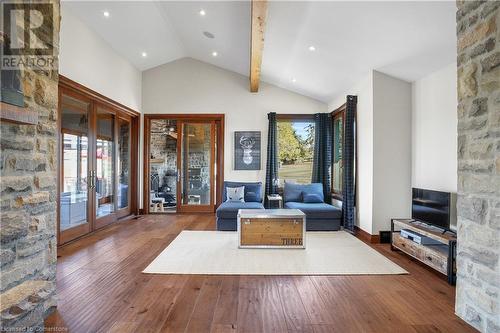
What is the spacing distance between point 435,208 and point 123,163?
574 centimetres

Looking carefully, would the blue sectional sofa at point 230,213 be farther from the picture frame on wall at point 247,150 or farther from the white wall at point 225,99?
the white wall at point 225,99

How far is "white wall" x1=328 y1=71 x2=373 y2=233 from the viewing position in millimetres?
4352

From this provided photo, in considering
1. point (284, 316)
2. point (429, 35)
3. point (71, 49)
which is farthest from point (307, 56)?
point (284, 316)

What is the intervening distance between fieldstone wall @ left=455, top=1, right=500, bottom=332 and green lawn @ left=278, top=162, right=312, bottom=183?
434 cm

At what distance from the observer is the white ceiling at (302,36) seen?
310cm

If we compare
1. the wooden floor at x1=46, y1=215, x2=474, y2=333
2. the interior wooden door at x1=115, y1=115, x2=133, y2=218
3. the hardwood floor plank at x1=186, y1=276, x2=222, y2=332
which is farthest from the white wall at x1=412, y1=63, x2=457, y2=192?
the interior wooden door at x1=115, y1=115, x2=133, y2=218

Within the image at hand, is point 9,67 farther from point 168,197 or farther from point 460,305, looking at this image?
point 168,197

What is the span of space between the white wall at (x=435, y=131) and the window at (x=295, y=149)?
2568mm

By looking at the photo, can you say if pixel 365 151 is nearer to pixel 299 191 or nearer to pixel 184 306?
pixel 299 191

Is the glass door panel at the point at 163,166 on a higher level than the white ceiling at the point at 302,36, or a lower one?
lower

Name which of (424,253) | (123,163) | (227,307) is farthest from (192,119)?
(424,253)

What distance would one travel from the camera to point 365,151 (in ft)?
15.0

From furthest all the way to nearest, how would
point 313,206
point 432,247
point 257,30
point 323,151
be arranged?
1. point 323,151
2. point 313,206
3. point 257,30
4. point 432,247

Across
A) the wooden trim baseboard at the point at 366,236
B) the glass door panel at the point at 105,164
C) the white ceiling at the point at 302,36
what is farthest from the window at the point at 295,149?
the glass door panel at the point at 105,164
